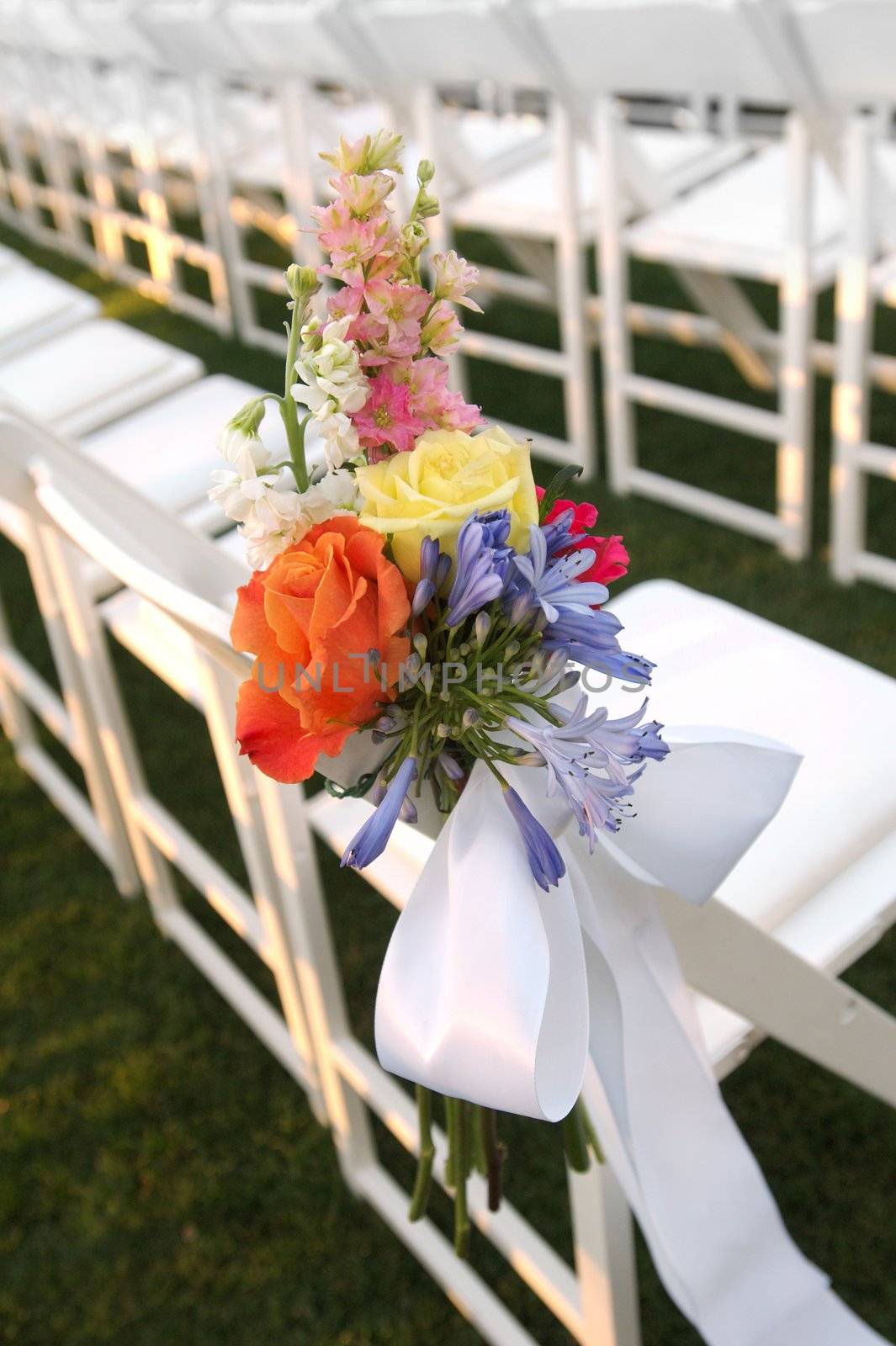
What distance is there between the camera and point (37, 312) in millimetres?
2676

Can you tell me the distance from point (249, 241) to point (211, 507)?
12.5 ft

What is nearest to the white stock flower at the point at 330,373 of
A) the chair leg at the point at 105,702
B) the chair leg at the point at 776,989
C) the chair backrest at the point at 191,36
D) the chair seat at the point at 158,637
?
the chair leg at the point at 776,989

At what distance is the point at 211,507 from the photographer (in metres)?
1.93

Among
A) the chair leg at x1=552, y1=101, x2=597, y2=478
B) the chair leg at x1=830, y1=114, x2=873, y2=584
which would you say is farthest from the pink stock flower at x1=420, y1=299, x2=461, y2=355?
the chair leg at x1=552, y1=101, x2=597, y2=478

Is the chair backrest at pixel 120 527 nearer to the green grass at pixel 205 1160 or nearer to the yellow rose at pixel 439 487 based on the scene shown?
the yellow rose at pixel 439 487

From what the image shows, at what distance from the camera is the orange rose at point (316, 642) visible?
627 millimetres

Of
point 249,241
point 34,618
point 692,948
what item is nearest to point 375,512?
point 692,948

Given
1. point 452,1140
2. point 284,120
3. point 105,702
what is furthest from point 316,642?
point 284,120

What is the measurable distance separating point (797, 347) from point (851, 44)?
1.95 feet

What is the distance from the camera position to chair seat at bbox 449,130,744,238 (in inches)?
117

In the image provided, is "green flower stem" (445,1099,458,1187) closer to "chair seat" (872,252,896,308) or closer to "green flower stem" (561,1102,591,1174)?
"green flower stem" (561,1102,591,1174)

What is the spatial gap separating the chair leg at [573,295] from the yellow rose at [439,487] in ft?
7.43

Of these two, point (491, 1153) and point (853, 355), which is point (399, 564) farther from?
point (853, 355)

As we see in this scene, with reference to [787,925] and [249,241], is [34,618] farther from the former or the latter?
[249,241]
